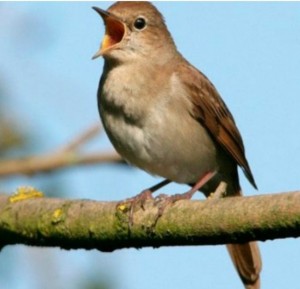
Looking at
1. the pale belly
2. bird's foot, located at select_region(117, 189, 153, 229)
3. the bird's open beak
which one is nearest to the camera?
bird's foot, located at select_region(117, 189, 153, 229)

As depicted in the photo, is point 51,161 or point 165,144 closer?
point 51,161

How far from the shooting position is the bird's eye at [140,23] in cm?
541

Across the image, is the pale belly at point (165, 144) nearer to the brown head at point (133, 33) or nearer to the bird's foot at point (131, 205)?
the brown head at point (133, 33)

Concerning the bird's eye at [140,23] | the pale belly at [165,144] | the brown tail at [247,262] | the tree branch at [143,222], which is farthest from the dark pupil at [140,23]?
the tree branch at [143,222]

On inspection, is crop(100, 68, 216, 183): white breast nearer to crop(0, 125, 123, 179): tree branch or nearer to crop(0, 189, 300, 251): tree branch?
crop(0, 125, 123, 179): tree branch

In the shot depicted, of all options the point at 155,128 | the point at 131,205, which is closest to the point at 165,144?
the point at 155,128

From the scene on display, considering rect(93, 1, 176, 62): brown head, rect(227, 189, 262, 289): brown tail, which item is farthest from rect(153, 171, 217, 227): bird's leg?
rect(93, 1, 176, 62): brown head

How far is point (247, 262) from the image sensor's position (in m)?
5.09

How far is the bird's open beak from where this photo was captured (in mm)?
5133

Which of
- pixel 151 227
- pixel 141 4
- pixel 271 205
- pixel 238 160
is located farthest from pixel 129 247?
pixel 141 4

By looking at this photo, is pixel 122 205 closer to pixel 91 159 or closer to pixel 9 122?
pixel 91 159

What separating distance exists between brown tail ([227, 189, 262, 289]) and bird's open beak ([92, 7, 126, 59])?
4.97ft

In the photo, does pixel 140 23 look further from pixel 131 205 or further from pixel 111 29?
pixel 131 205

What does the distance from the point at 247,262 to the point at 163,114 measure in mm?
1069
